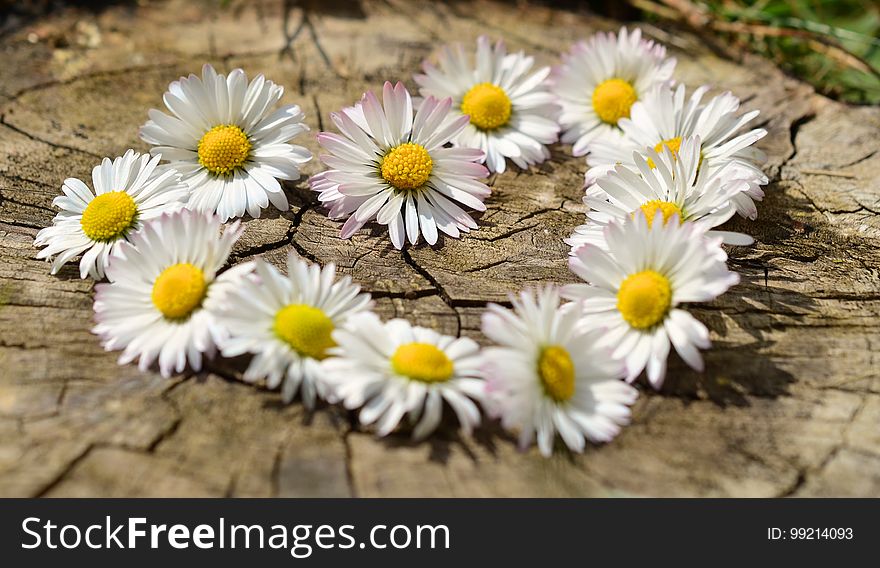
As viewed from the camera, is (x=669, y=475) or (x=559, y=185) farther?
(x=559, y=185)

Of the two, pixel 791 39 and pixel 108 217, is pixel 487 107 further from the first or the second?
pixel 791 39

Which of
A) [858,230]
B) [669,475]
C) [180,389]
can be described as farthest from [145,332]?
[858,230]

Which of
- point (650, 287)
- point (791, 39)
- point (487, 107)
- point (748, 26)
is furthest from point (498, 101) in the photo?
point (791, 39)

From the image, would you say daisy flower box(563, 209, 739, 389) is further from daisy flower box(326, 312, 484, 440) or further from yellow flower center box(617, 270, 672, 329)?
daisy flower box(326, 312, 484, 440)

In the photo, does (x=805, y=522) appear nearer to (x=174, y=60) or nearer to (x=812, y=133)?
(x=812, y=133)

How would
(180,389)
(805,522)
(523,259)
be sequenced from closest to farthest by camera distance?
(805,522)
(180,389)
(523,259)

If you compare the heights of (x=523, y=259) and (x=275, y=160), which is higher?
(x=275, y=160)

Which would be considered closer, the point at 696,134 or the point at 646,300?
the point at 646,300

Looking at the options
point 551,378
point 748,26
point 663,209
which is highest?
point 748,26
